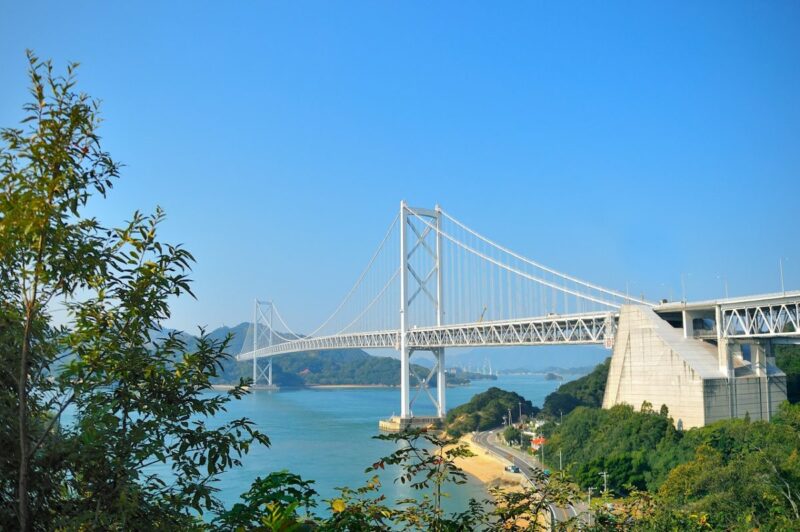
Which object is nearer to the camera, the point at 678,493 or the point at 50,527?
the point at 50,527

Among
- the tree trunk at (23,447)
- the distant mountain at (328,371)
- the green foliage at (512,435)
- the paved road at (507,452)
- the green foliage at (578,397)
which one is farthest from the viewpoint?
the distant mountain at (328,371)

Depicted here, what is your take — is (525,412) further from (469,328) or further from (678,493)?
(678,493)

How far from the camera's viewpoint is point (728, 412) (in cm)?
1706

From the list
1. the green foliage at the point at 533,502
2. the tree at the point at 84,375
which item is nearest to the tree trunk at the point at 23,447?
the tree at the point at 84,375

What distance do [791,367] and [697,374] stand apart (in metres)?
6.11

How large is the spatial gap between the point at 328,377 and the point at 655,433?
284 ft

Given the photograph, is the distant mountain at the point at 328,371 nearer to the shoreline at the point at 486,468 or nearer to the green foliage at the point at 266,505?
the shoreline at the point at 486,468

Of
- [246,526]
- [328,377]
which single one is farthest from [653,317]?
[328,377]

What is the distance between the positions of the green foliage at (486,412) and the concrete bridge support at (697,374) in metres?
15.8

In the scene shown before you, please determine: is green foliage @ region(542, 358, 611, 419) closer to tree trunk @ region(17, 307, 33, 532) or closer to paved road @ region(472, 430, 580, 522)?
paved road @ region(472, 430, 580, 522)

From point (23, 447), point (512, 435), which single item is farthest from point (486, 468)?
point (23, 447)

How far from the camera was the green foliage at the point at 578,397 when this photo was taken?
36.5 meters

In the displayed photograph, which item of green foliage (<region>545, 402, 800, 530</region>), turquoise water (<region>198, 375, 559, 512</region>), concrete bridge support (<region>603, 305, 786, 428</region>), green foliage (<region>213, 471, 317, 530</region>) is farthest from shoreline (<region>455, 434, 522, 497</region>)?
green foliage (<region>213, 471, 317, 530</region>)

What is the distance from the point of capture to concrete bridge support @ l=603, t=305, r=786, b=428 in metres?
17.0
